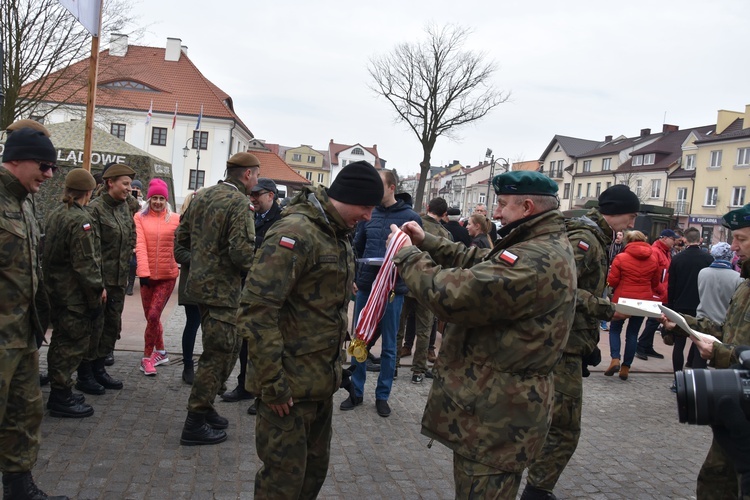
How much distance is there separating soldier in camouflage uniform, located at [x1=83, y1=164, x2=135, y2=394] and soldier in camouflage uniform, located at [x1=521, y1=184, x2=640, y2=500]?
412 cm

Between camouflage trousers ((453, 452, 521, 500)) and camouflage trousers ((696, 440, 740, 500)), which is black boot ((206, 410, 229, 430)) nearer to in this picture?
camouflage trousers ((453, 452, 521, 500))

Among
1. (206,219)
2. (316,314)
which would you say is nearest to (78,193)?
(206,219)

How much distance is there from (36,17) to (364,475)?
24.8 meters

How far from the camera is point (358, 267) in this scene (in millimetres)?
6402

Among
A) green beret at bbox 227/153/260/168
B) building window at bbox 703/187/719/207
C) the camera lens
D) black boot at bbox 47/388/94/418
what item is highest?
building window at bbox 703/187/719/207

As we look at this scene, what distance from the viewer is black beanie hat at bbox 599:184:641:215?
4367 millimetres

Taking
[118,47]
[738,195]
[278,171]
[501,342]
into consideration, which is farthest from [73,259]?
[738,195]

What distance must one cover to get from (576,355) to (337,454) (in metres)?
2.02

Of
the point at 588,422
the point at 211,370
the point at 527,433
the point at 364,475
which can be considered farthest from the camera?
the point at 588,422

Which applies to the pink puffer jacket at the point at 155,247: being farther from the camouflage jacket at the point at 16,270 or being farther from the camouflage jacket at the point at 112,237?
the camouflage jacket at the point at 16,270

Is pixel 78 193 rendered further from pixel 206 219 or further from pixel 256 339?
pixel 256 339

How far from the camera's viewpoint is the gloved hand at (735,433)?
7.50ft

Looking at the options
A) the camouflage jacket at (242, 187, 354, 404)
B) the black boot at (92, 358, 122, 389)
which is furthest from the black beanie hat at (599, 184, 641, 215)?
the black boot at (92, 358, 122, 389)

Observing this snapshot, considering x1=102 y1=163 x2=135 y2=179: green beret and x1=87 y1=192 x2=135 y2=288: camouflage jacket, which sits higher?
x1=102 y1=163 x2=135 y2=179: green beret
